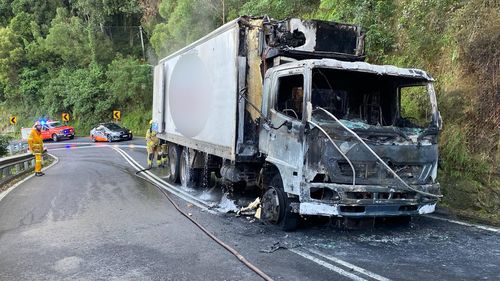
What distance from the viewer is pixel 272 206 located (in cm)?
690

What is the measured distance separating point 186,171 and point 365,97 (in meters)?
5.71

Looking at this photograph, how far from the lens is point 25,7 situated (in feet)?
177

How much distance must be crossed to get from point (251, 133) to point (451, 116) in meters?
4.15

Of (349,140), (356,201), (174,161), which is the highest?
(349,140)

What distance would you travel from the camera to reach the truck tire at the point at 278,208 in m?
6.59

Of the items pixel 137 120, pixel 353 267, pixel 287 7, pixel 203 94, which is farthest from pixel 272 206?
pixel 137 120

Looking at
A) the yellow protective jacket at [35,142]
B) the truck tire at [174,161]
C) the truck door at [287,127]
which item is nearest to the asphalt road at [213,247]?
the truck door at [287,127]

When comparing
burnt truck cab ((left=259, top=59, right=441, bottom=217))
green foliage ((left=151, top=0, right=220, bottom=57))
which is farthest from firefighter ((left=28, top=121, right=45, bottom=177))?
green foliage ((left=151, top=0, right=220, bottom=57))

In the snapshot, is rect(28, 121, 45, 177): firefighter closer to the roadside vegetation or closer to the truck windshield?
the roadside vegetation

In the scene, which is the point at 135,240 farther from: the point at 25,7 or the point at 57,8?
the point at 25,7

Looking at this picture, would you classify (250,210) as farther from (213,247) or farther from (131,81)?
(131,81)

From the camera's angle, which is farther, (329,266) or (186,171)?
(186,171)

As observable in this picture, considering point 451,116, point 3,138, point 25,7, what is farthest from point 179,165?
point 25,7

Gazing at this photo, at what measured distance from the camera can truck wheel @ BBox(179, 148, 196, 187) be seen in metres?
11.1
